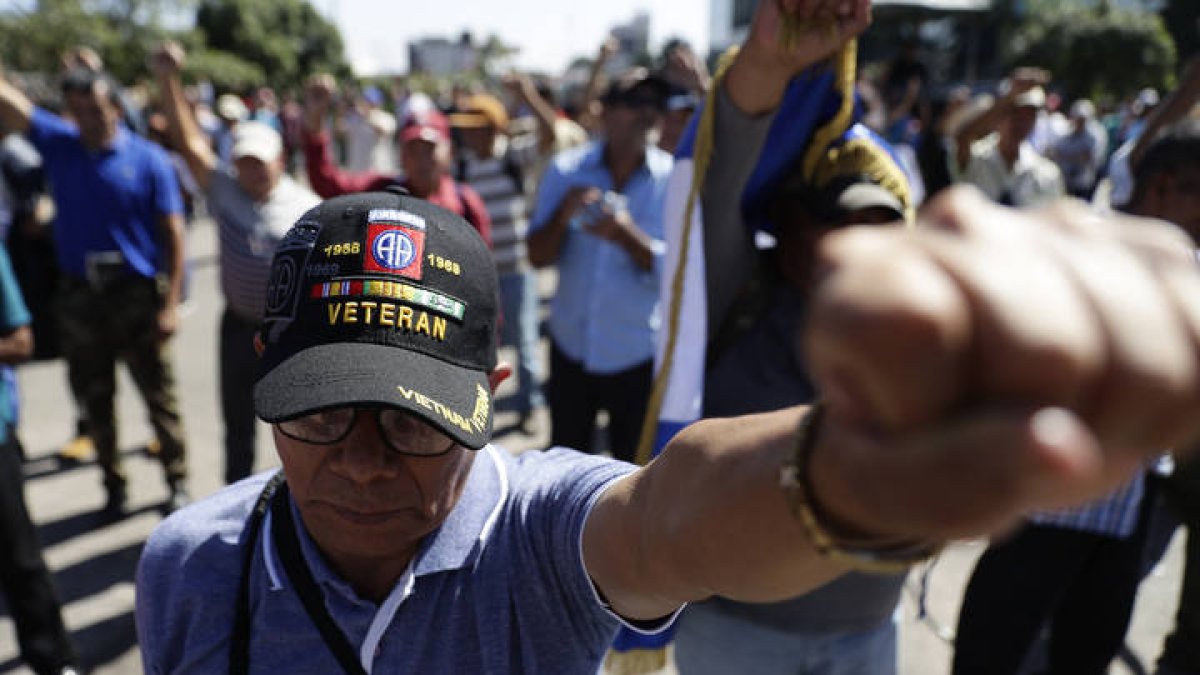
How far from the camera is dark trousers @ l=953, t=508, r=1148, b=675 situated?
223 cm

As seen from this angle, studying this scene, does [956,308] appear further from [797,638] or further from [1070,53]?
[1070,53]

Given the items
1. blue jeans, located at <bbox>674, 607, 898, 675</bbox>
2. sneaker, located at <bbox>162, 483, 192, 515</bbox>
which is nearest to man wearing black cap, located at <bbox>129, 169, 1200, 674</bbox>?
blue jeans, located at <bbox>674, 607, 898, 675</bbox>

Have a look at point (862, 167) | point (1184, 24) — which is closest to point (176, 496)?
point (862, 167)

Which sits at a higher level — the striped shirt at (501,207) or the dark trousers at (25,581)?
the striped shirt at (501,207)

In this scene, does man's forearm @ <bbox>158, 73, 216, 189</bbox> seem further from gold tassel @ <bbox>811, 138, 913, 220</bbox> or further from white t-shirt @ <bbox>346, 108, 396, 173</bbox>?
white t-shirt @ <bbox>346, 108, 396, 173</bbox>

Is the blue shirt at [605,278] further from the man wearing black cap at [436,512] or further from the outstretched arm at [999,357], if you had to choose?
the outstretched arm at [999,357]

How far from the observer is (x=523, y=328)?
16.0ft

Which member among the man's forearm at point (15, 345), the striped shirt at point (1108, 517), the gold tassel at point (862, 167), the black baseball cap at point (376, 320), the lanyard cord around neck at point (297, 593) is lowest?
the striped shirt at point (1108, 517)

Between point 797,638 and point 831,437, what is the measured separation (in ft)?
4.38

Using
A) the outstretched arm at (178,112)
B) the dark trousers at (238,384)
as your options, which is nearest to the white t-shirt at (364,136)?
the outstretched arm at (178,112)

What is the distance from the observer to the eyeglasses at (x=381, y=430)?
109cm

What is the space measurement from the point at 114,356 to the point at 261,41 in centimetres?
4543

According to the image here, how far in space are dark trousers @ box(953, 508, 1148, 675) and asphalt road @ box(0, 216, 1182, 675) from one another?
13cm

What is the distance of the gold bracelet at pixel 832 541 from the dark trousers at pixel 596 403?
2.69 metres
